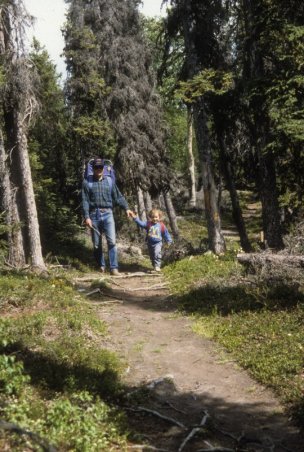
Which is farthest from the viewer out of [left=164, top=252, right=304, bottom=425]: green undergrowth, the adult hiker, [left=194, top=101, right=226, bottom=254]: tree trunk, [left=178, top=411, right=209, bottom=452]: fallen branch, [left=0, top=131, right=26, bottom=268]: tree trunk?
[left=194, top=101, right=226, bottom=254]: tree trunk

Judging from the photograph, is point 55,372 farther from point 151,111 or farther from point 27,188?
point 151,111

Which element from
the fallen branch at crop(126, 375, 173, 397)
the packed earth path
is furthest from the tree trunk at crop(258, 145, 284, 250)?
the fallen branch at crop(126, 375, 173, 397)

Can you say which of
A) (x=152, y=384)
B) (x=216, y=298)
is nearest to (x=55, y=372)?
(x=152, y=384)

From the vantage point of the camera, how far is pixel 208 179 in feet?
48.1

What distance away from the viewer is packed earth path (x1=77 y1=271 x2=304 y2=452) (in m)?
5.14

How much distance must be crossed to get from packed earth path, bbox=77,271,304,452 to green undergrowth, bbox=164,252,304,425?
20 centimetres

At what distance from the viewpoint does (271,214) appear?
13.3 metres

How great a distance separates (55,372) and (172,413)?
1.59 metres

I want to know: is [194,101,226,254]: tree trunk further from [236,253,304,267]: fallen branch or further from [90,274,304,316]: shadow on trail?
[236,253,304,267]: fallen branch

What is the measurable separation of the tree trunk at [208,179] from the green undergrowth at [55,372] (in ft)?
18.2

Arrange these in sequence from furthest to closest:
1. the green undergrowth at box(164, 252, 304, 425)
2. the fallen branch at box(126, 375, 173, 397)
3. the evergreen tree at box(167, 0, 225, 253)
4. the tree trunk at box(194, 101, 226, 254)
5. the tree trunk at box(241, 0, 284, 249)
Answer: the tree trunk at box(194, 101, 226, 254) < the evergreen tree at box(167, 0, 225, 253) < the tree trunk at box(241, 0, 284, 249) < the green undergrowth at box(164, 252, 304, 425) < the fallen branch at box(126, 375, 173, 397)

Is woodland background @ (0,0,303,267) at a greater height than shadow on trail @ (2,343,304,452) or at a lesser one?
greater

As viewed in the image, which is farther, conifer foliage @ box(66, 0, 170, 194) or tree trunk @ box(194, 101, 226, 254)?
conifer foliage @ box(66, 0, 170, 194)

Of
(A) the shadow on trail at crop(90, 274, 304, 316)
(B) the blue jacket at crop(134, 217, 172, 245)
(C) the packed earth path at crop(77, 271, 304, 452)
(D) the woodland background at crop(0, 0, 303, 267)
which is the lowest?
(C) the packed earth path at crop(77, 271, 304, 452)
